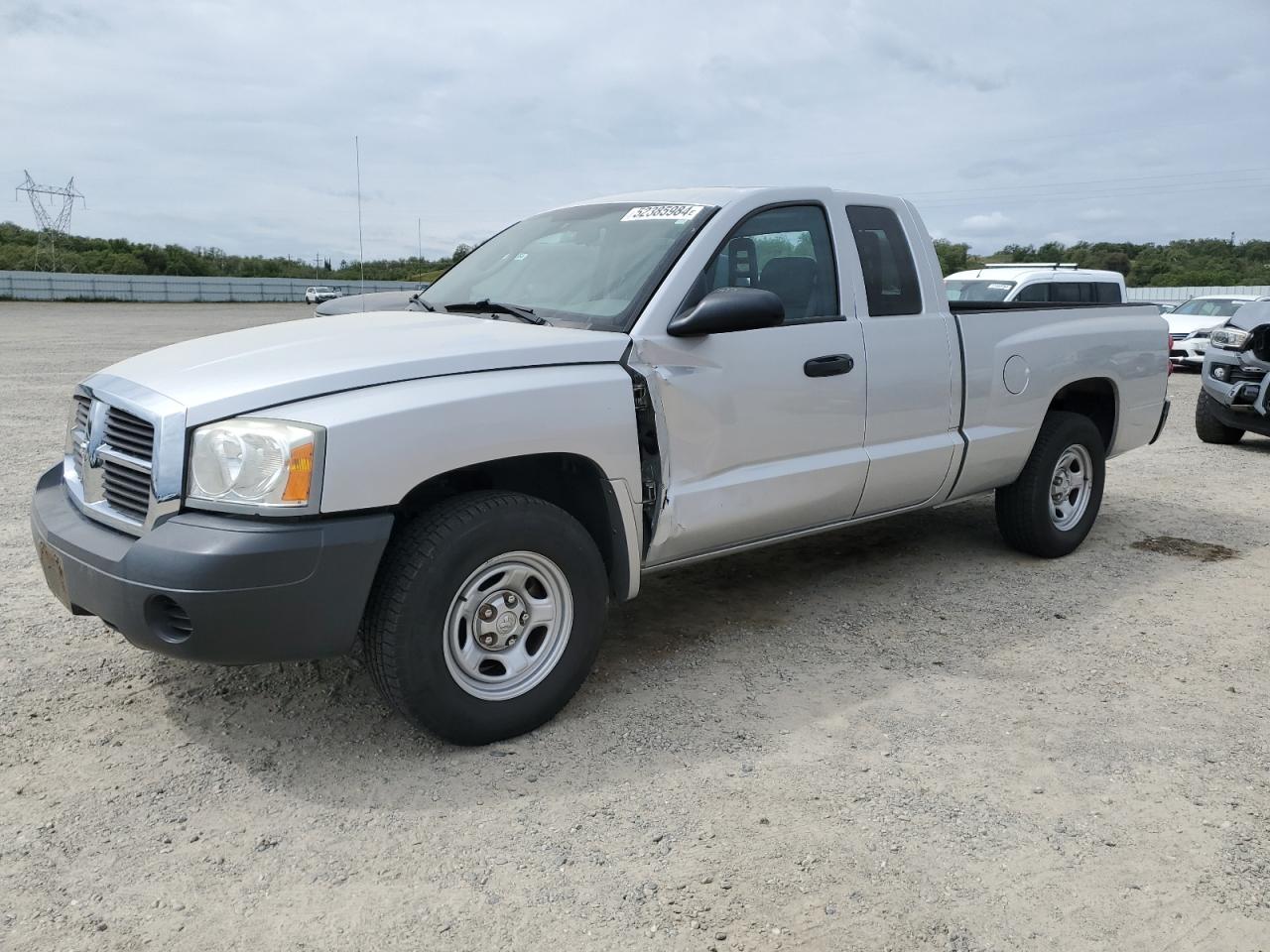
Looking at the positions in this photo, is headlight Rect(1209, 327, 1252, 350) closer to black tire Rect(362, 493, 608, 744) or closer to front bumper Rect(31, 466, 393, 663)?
black tire Rect(362, 493, 608, 744)

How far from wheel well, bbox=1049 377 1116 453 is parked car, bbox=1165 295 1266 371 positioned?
45.1 ft

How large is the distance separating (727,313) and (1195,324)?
1849cm

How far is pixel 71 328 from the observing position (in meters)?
29.1

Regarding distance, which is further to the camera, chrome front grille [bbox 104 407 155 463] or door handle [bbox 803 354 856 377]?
door handle [bbox 803 354 856 377]

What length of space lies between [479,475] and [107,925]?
1705 mm

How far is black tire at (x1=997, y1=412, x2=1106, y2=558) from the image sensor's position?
5.59 m

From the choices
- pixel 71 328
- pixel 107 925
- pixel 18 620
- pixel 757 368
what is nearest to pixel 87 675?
pixel 18 620

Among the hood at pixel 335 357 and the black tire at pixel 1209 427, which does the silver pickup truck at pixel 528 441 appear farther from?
the black tire at pixel 1209 427

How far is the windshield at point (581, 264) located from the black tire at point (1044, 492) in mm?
2517

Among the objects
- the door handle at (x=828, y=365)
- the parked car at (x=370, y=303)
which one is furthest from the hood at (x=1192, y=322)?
the parked car at (x=370, y=303)

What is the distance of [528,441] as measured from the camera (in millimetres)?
3393

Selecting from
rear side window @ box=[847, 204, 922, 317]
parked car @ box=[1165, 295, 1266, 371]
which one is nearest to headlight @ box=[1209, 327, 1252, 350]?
rear side window @ box=[847, 204, 922, 317]

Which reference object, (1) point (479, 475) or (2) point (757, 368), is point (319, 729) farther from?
(2) point (757, 368)

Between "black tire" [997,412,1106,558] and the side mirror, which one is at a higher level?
the side mirror
